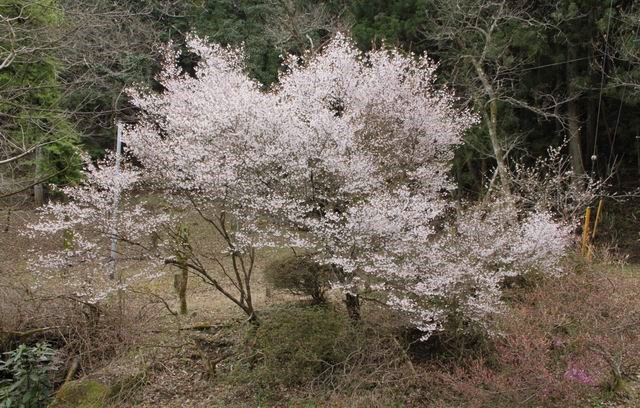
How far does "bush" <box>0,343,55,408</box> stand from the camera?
19.5ft

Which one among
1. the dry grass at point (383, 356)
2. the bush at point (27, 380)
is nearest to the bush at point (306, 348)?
the dry grass at point (383, 356)

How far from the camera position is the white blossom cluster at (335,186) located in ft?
20.1

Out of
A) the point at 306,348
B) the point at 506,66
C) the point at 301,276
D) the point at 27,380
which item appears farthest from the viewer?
the point at 506,66

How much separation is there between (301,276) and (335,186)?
139 centimetres

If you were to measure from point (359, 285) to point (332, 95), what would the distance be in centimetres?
298

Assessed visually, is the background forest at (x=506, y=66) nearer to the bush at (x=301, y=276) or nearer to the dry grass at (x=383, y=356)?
the dry grass at (x=383, y=356)

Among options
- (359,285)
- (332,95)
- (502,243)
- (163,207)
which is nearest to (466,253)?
(502,243)

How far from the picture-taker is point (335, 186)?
6.78 metres

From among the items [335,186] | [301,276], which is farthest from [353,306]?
[335,186]

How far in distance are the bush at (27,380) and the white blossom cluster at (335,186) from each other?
1482 millimetres

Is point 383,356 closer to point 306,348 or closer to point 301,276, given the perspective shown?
point 306,348

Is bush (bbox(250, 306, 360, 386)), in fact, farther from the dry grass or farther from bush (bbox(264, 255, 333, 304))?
bush (bbox(264, 255, 333, 304))

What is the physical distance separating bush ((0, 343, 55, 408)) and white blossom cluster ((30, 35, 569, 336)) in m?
1.48

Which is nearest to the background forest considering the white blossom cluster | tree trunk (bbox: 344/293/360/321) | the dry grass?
the white blossom cluster
